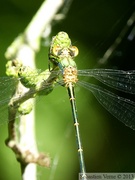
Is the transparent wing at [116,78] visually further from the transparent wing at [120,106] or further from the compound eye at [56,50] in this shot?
the compound eye at [56,50]

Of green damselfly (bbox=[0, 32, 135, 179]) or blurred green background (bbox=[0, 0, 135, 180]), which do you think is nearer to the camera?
green damselfly (bbox=[0, 32, 135, 179])

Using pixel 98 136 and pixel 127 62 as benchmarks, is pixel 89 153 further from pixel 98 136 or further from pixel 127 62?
pixel 127 62

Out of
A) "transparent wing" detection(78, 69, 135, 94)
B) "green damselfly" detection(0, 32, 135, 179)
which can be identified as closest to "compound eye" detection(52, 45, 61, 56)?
"green damselfly" detection(0, 32, 135, 179)

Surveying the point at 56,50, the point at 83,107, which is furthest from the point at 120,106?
the point at 56,50

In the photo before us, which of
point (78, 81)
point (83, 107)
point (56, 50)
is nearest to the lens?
point (56, 50)

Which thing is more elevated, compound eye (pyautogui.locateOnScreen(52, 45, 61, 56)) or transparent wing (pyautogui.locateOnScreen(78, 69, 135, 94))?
transparent wing (pyautogui.locateOnScreen(78, 69, 135, 94))

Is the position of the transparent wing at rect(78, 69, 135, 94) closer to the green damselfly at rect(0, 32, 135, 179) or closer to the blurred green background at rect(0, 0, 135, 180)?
the green damselfly at rect(0, 32, 135, 179)

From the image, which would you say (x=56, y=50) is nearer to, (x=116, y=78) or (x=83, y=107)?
(x=116, y=78)

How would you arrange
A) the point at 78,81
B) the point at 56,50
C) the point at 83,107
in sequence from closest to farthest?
the point at 56,50 → the point at 78,81 → the point at 83,107
